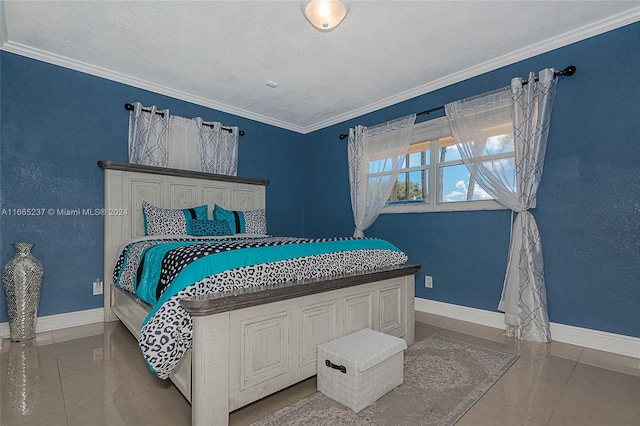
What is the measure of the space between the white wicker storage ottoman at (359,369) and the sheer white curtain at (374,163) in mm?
2345

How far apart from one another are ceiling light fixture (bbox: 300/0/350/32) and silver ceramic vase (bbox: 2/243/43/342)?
115 inches

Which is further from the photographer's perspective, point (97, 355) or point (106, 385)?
point (97, 355)

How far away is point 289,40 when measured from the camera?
8.88 ft

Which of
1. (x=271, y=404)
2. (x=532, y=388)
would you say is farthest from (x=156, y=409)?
(x=532, y=388)

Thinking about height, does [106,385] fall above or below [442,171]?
below

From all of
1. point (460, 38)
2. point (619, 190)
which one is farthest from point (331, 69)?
point (619, 190)

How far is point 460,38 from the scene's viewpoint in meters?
2.70

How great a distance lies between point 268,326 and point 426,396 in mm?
981

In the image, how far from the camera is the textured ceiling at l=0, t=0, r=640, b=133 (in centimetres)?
232

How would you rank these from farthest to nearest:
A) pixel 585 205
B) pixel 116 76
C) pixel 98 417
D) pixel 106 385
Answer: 1. pixel 116 76
2. pixel 585 205
3. pixel 106 385
4. pixel 98 417

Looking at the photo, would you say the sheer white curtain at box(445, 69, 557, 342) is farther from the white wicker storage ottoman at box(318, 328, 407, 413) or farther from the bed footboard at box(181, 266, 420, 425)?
the white wicker storage ottoman at box(318, 328, 407, 413)

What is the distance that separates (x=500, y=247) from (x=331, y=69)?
2.42m

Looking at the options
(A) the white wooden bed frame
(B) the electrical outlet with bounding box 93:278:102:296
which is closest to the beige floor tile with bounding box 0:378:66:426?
(A) the white wooden bed frame

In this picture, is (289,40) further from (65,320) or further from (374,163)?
(65,320)
